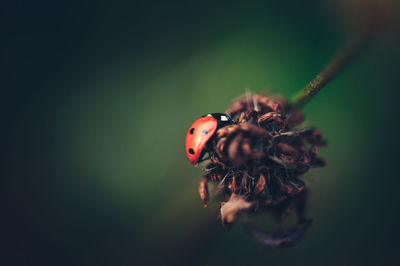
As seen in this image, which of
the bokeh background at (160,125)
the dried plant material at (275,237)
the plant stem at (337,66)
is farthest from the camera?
the bokeh background at (160,125)

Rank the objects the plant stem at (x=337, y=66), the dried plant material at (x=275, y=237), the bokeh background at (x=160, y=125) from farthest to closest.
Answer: the bokeh background at (x=160, y=125), the dried plant material at (x=275, y=237), the plant stem at (x=337, y=66)

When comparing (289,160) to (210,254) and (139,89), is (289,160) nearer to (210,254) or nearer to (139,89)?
(210,254)

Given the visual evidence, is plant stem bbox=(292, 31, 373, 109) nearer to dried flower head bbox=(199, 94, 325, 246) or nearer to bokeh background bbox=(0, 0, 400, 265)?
dried flower head bbox=(199, 94, 325, 246)

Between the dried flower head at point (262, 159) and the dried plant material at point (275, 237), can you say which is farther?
the dried plant material at point (275, 237)

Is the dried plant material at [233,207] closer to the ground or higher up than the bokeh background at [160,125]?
closer to the ground

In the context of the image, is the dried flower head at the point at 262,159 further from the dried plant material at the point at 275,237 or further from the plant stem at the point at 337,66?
the plant stem at the point at 337,66

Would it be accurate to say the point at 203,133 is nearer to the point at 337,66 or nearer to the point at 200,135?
the point at 200,135

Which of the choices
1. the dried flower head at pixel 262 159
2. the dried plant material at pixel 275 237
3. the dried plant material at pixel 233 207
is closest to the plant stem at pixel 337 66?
the dried flower head at pixel 262 159

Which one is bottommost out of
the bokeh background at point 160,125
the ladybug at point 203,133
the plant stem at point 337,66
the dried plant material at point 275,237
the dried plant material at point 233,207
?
the dried plant material at point 275,237

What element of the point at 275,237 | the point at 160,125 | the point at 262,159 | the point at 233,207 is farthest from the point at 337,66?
the point at 160,125
